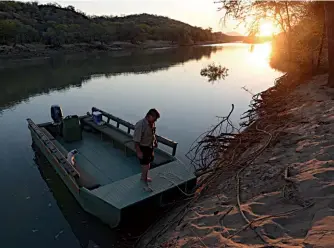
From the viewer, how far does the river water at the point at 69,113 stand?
632cm

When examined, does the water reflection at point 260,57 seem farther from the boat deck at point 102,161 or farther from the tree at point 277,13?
the boat deck at point 102,161

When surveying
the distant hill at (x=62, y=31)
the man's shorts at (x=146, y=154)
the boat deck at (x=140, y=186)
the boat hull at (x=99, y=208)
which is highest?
the distant hill at (x=62, y=31)

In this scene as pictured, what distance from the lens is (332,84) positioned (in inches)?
492

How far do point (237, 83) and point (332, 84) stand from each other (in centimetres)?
1191

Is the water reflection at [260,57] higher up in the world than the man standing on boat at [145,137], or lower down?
lower down

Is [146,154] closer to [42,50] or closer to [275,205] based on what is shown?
[275,205]

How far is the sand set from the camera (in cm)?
362

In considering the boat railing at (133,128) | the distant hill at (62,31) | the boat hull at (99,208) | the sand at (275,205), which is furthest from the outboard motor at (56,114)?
the distant hill at (62,31)

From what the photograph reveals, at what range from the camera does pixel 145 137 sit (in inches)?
227

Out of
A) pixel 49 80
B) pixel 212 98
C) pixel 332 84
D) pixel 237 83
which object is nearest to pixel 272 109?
pixel 332 84

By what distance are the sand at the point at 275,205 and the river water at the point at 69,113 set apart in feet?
6.69

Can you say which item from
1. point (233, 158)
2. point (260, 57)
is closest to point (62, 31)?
point (260, 57)

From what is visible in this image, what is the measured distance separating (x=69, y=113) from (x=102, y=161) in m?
8.59

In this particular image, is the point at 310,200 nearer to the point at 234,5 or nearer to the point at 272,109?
the point at 272,109
